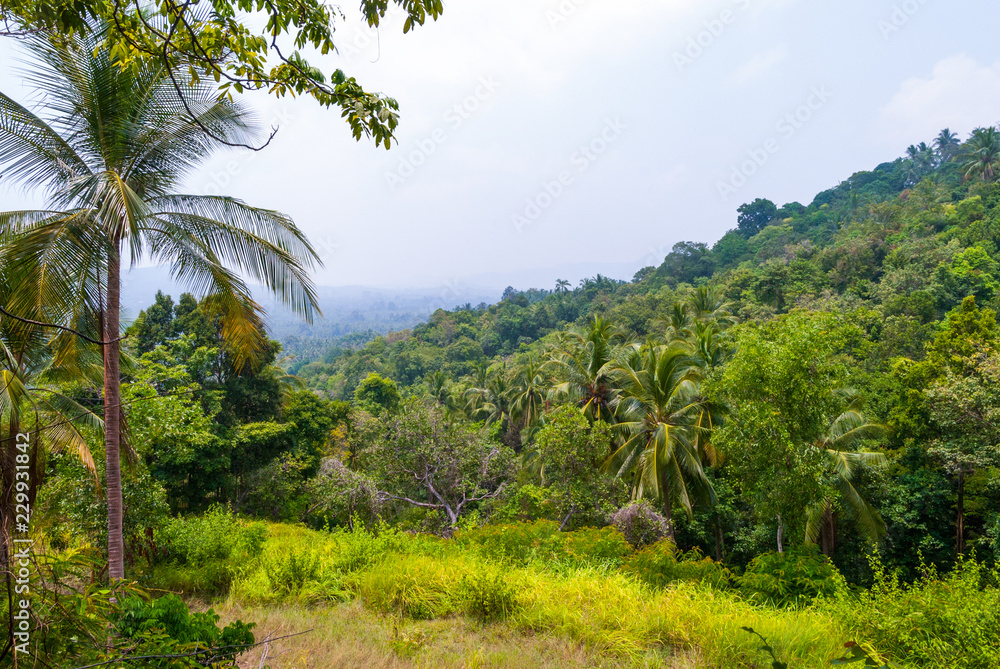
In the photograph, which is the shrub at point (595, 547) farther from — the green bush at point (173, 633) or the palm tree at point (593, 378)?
the palm tree at point (593, 378)

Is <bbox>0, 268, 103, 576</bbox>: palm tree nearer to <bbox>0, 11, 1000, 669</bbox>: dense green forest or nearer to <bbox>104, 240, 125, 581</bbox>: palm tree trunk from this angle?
<bbox>0, 11, 1000, 669</bbox>: dense green forest

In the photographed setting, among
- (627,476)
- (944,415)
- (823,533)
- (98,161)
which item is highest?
(98,161)

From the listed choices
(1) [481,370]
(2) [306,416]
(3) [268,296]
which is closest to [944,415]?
(3) [268,296]

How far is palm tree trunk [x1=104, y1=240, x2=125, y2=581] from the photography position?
5.37 meters

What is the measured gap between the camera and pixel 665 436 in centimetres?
1212

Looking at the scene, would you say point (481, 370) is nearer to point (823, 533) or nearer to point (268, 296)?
point (823, 533)

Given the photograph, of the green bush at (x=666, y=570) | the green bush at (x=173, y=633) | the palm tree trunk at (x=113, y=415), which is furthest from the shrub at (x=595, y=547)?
the palm tree trunk at (x=113, y=415)

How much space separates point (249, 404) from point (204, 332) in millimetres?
3065

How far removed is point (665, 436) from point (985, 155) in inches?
2336

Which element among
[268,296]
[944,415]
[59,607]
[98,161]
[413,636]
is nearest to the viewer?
[59,607]

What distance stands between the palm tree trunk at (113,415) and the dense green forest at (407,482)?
0.09 feet

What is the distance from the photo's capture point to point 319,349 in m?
115

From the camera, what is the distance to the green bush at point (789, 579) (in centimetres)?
738

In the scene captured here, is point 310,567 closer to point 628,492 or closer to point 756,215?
point 628,492
